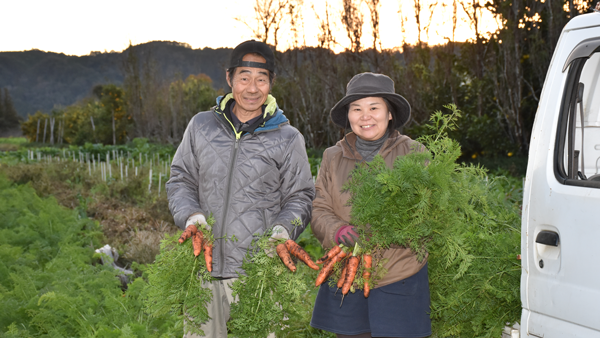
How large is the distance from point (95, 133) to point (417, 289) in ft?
173

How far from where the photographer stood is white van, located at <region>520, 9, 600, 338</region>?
208cm

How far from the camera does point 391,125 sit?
115 inches

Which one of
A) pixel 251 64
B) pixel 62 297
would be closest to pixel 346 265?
pixel 251 64

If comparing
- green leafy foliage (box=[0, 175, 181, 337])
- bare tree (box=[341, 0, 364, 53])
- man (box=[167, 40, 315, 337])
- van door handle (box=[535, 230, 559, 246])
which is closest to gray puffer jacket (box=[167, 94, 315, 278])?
man (box=[167, 40, 315, 337])

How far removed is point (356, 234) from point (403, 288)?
0.38 m

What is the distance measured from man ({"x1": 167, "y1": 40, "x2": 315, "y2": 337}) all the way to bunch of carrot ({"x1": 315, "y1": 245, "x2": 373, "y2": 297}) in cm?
28

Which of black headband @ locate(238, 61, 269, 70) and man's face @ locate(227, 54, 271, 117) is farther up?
black headband @ locate(238, 61, 269, 70)

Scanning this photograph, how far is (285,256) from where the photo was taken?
2590 mm

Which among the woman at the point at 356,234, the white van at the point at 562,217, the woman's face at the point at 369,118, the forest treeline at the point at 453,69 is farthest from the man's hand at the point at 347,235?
the forest treeline at the point at 453,69

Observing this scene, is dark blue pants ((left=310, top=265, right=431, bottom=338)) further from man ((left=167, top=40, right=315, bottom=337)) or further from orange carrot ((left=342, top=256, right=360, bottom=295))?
man ((left=167, top=40, right=315, bottom=337))

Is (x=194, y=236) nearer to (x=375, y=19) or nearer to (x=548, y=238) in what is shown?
(x=548, y=238)

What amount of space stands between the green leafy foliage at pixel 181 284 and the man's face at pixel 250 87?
0.86 m

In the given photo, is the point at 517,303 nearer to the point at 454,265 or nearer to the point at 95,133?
the point at 454,265

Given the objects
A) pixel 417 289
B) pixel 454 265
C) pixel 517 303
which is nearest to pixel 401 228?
pixel 417 289
